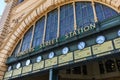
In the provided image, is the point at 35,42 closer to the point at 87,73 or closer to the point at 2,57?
the point at 2,57

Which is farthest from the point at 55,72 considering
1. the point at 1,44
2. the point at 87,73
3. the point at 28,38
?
the point at 87,73

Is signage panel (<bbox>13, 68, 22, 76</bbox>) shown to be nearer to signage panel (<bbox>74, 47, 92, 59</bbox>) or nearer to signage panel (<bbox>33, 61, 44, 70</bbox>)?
signage panel (<bbox>33, 61, 44, 70</bbox>)

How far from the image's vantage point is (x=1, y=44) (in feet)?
39.6

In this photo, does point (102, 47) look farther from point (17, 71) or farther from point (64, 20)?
point (17, 71)

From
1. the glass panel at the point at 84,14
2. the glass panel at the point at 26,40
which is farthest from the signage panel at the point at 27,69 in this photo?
the glass panel at the point at 84,14

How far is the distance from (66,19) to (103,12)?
7.18 ft

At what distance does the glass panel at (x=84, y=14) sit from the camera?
8.10 m

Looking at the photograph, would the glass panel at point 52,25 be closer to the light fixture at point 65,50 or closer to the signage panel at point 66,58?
the light fixture at point 65,50

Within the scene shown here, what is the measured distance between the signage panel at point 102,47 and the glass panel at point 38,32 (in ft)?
13.0

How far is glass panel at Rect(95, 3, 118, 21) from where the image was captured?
746cm

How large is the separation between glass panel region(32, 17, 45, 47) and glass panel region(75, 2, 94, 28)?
8.22 feet

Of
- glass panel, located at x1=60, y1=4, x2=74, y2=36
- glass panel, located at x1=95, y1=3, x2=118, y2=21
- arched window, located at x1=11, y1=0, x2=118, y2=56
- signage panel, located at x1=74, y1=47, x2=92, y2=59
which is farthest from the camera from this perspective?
glass panel, located at x1=60, y1=4, x2=74, y2=36

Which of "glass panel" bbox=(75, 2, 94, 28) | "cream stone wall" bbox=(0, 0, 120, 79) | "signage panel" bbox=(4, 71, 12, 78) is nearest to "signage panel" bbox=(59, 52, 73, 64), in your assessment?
"glass panel" bbox=(75, 2, 94, 28)

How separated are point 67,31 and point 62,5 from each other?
2185 mm
